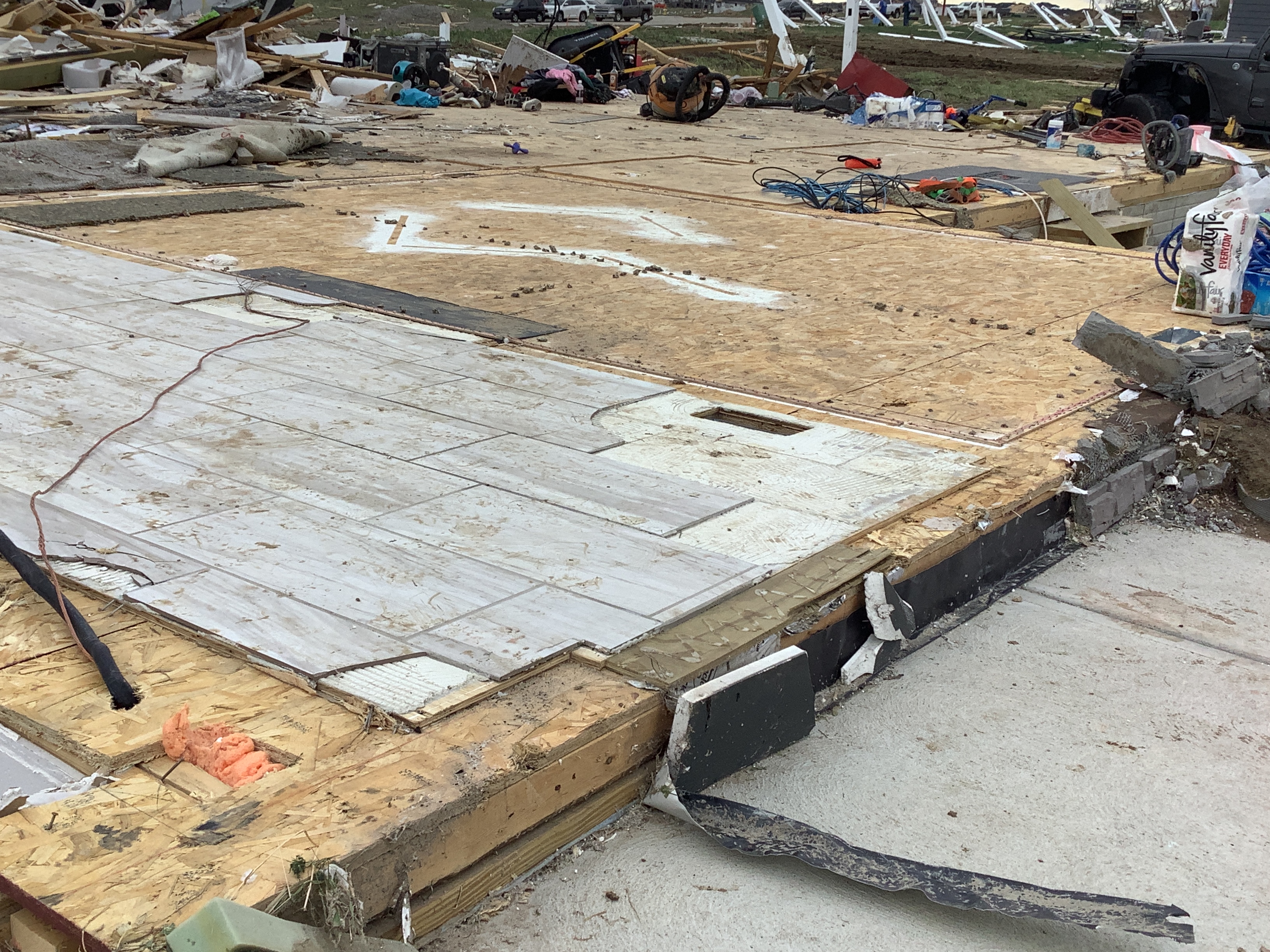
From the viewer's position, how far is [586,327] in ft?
18.1

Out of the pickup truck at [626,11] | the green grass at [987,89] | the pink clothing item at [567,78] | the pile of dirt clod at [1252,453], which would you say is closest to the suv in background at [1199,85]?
the green grass at [987,89]

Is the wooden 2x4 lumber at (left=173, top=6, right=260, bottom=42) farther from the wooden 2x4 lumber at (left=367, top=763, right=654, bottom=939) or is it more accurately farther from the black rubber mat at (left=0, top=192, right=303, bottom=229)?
the wooden 2x4 lumber at (left=367, top=763, right=654, bottom=939)

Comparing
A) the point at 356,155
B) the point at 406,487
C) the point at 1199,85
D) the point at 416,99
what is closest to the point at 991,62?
the point at 1199,85

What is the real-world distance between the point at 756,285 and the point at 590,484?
3.18 metres

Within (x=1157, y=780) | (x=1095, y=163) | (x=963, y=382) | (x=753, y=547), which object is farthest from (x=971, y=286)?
(x=1095, y=163)

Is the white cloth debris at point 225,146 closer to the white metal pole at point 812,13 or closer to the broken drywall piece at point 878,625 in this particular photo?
the broken drywall piece at point 878,625

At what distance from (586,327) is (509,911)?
3.64m

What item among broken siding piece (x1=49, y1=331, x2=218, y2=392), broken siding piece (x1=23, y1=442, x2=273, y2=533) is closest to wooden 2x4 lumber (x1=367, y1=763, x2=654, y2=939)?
broken siding piece (x1=23, y1=442, x2=273, y2=533)

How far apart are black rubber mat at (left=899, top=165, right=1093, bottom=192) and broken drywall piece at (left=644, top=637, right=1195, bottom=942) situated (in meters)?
8.34

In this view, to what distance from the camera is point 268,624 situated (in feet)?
8.87

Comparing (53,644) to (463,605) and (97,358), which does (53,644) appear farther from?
(97,358)

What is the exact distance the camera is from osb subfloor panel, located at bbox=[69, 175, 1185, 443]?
190 inches

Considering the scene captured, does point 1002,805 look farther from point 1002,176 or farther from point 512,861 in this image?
point 1002,176

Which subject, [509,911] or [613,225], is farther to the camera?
[613,225]
